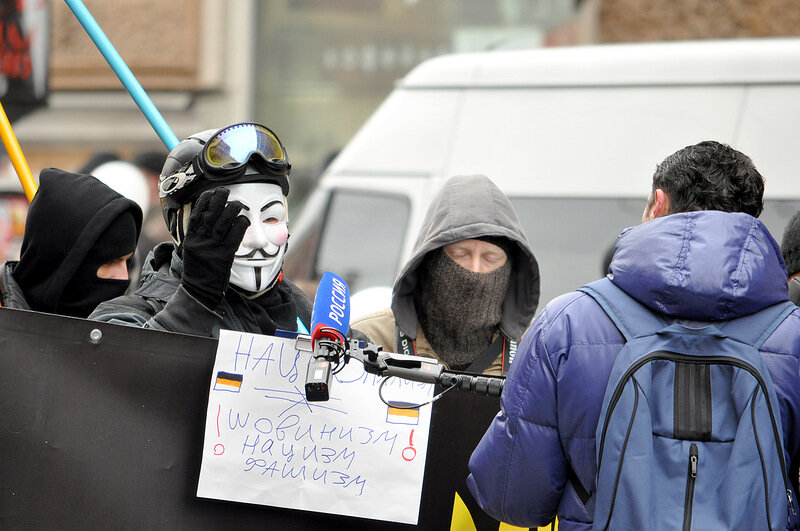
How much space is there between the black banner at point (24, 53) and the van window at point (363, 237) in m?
3.43

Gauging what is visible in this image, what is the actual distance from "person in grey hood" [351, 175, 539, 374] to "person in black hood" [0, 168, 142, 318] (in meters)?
0.84

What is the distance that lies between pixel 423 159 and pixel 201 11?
17.8ft

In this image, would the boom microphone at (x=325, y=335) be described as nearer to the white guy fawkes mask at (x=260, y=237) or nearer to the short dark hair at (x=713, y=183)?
the white guy fawkes mask at (x=260, y=237)

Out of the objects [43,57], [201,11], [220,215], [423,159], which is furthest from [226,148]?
[201,11]

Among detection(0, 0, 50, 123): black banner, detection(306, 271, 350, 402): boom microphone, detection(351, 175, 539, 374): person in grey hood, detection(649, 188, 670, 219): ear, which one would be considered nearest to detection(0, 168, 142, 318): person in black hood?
detection(351, 175, 539, 374): person in grey hood

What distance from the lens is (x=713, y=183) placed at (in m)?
2.26

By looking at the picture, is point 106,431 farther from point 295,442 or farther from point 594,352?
point 594,352

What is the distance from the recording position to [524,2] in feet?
35.3

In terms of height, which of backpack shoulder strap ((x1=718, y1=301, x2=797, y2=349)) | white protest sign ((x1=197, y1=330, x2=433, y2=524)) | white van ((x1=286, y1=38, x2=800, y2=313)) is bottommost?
white protest sign ((x1=197, y1=330, x2=433, y2=524))

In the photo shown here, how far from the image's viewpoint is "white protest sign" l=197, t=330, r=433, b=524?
2.48 metres

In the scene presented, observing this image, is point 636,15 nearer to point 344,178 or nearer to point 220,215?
point 344,178

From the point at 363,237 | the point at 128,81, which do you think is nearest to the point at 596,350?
the point at 128,81

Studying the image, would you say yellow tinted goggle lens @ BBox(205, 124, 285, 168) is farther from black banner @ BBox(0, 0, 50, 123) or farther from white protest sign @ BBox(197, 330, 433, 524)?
black banner @ BBox(0, 0, 50, 123)

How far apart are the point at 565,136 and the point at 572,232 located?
58cm
